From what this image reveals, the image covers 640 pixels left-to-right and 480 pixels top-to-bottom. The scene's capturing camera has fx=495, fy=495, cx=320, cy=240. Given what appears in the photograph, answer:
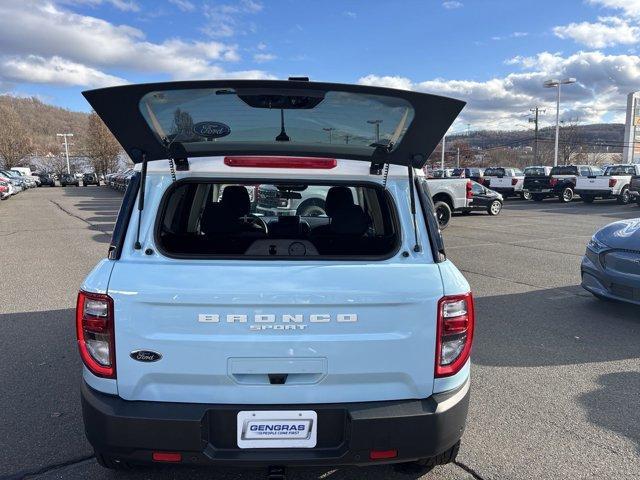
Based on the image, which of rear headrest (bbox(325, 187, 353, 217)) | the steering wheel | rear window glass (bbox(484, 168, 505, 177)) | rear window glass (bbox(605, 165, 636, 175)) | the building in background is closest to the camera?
rear headrest (bbox(325, 187, 353, 217))

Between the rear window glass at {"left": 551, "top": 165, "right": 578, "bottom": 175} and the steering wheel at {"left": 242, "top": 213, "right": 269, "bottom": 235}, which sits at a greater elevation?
the steering wheel at {"left": 242, "top": 213, "right": 269, "bottom": 235}

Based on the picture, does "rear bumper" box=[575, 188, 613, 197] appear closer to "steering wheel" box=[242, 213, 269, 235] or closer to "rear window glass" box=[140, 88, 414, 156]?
"steering wheel" box=[242, 213, 269, 235]

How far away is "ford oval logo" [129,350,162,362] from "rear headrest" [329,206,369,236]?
1.54m

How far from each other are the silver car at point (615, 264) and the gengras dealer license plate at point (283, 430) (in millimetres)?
4724

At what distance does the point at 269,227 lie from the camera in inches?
158

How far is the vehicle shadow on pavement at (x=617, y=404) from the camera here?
329 centimetres

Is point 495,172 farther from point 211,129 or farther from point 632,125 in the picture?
point 211,129

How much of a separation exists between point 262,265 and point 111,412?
2.91ft

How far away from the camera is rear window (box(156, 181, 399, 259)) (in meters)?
2.90

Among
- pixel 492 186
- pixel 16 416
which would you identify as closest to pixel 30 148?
pixel 492 186

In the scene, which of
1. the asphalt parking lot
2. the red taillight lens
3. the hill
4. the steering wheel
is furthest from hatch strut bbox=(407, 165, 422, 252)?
the hill

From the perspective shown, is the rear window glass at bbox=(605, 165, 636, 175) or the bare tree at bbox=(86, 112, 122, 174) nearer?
the rear window glass at bbox=(605, 165, 636, 175)

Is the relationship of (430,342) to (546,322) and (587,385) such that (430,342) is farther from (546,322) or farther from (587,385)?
(546,322)

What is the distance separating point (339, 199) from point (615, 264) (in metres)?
3.88
